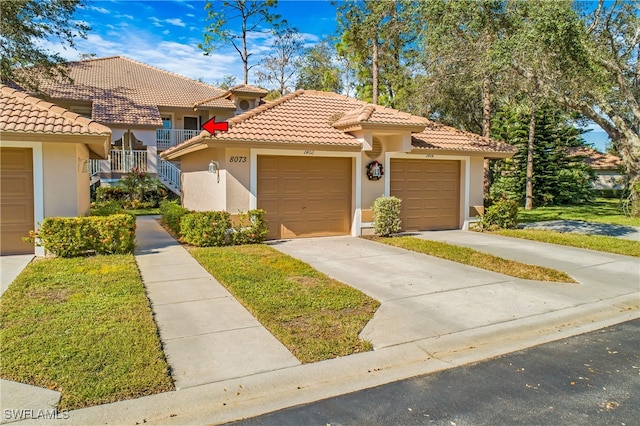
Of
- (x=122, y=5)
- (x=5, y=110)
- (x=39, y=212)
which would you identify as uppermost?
(x=122, y=5)

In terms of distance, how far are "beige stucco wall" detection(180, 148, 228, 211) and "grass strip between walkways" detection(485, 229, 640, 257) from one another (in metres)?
8.69

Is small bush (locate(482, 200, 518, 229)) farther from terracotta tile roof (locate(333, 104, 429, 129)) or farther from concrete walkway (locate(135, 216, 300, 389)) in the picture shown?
concrete walkway (locate(135, 216, 300, 389))

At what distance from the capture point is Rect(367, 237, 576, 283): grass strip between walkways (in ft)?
27.8

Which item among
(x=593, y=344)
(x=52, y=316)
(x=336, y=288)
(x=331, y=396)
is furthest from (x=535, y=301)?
(x=52, y=316)

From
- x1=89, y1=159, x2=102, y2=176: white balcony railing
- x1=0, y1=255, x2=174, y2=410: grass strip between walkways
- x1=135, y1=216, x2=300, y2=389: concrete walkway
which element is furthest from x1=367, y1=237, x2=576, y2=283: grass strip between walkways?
x1=89, y1=159, x2=102, y2=176: white balcony railing

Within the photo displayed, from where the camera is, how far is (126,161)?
24.1 meters

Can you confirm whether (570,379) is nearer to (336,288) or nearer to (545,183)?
(336,288)

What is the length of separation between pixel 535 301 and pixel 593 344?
1576 millimetres

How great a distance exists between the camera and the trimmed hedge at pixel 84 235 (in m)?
9.24

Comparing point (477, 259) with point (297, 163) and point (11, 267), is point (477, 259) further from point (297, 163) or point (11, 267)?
point (11, 267)

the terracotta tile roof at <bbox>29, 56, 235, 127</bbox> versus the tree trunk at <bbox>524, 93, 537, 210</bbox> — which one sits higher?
the terracotta tile roof at <bbox>29, 56, 235, 127</bbox>

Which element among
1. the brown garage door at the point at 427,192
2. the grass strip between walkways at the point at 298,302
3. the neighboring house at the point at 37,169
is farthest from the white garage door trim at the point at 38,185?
the brown garage door at the point at 427,192

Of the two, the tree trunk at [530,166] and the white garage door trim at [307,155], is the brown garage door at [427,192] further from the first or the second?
the tree trunk at [530,166]

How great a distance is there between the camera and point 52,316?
5.72 m
